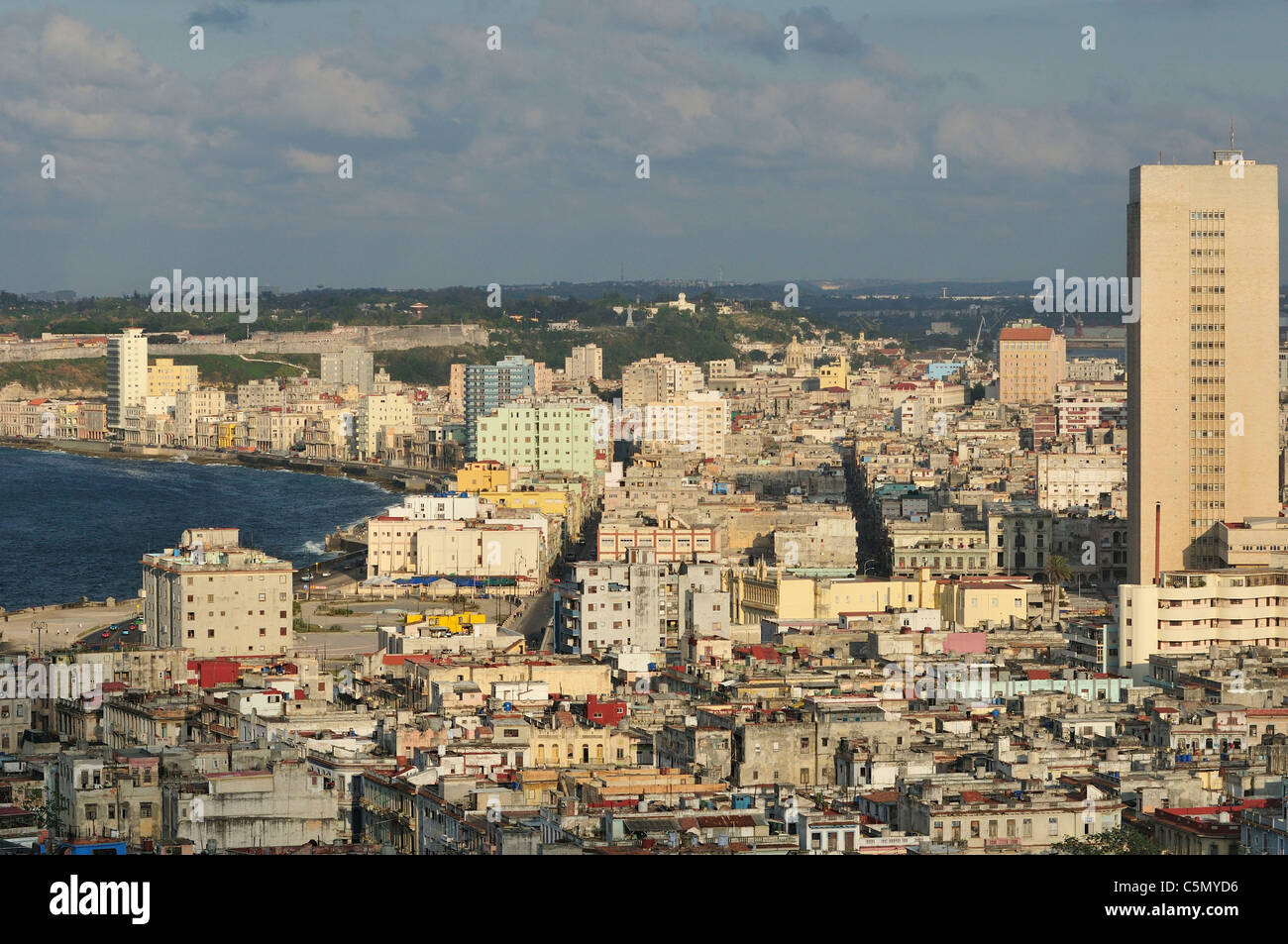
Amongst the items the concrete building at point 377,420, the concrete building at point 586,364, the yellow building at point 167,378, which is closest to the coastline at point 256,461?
the concrete building at point 377,420

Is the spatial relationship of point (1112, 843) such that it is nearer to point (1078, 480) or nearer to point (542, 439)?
point (1078, 480)

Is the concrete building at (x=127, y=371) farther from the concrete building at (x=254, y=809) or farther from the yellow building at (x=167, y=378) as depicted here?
the concrete building at (x=254, y=809)

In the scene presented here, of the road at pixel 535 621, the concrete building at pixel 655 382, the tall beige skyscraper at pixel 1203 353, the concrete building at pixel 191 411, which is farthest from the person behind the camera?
the concrete building at pixel 191 411

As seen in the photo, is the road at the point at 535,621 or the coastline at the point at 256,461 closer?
the road at the point at 535,621

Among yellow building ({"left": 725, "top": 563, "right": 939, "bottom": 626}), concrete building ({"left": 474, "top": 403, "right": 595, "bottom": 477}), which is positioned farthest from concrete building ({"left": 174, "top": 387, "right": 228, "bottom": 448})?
yellow building ({"left": 725, "top": 563, "right": 939, "bottom": 626})

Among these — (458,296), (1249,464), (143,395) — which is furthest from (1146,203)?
(458,296)

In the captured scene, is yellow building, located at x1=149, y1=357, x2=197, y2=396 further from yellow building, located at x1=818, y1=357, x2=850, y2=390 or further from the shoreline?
yellow building, located at x1=818, y1=357, x2=850, y2=390

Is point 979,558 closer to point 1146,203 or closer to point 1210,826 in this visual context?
point 1146,203
